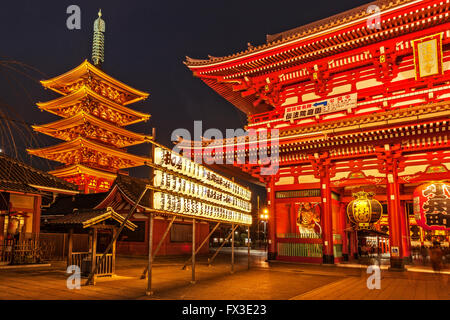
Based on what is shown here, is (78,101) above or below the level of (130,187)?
above

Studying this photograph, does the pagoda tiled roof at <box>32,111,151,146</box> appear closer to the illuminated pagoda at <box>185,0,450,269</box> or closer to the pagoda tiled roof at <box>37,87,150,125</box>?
the pagoda tiled roof at <box>37,87,150,125</box>

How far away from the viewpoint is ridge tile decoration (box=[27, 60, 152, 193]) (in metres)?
32.2

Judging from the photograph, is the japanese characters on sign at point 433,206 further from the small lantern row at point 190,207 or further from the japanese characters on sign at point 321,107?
the japanese characters on sign at point 321,107

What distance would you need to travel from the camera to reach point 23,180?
14883 mm

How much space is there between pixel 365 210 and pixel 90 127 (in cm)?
2834

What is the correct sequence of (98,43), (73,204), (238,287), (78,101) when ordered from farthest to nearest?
1. (98,43)
2. (78,101)
3. (73,204)
4. (238,287)

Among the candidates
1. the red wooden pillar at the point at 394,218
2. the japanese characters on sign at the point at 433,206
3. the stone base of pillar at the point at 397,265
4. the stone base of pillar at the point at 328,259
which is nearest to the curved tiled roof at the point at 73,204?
the stone base of pillar at the point at 328,259

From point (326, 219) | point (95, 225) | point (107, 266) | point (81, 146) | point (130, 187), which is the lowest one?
point (107, 266)

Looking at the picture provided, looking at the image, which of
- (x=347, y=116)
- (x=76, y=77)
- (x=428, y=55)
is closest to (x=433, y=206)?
(x=347, y=116)

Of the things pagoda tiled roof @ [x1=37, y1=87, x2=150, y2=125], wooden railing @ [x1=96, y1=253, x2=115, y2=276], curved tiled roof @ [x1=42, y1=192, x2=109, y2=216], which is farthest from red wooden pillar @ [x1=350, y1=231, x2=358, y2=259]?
pagoda tiled roof @ [x1=37, y1=87, x2=150, y2=125]

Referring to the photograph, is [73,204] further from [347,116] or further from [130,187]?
[347,116]

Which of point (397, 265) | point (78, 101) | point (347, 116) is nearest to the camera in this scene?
point (397, 265)
